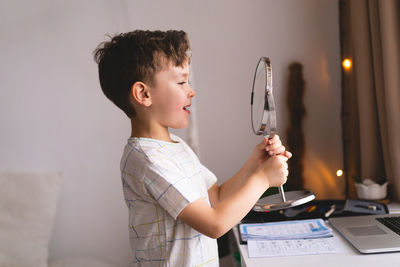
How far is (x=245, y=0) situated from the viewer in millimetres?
1877

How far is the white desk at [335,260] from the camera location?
1028 mm

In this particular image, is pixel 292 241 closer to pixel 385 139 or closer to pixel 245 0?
pixel 385 139

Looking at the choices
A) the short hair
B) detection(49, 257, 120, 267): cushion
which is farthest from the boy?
detection(49, 257, 120, 267): cushion

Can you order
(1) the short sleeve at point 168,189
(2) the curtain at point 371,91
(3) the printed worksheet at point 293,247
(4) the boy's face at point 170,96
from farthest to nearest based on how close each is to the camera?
1. (2) the curtain at point 371,91
2. (3) the printed worksheet at point 293,247
3. (4) the boy's face at point 170,96
4. (1) the short sleeve at point 168,189

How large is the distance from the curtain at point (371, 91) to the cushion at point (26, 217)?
4.59ft

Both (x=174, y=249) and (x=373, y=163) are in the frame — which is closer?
(x=174, y=249)

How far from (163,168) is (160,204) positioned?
9 cm

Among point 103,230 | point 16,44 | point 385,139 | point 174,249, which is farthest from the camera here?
point 103,230

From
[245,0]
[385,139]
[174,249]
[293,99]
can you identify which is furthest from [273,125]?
[245,0]

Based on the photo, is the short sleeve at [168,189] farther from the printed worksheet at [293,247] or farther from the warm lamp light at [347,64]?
the warm lamp light at [347,64]

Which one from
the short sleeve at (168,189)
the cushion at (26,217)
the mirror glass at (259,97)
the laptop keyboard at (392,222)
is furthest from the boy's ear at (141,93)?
the cushion at (26,217)

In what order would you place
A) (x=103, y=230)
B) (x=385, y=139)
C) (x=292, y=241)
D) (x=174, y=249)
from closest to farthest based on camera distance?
(x=174, y=249) < (x=292, y=241) < (x=385, y=139) < (x=103, y=230)

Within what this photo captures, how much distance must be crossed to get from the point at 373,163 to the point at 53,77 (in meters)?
1.54

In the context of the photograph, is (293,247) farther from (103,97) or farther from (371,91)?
(103,97)
